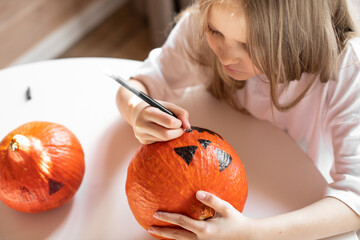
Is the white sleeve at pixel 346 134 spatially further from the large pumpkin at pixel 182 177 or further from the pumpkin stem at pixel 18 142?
the pumpkin stem at pixel 18 142

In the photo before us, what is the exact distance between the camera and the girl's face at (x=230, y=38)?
0.66 meters

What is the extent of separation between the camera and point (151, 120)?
0.69 m

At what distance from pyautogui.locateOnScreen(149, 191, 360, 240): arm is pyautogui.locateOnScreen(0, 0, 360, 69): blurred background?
123 cm

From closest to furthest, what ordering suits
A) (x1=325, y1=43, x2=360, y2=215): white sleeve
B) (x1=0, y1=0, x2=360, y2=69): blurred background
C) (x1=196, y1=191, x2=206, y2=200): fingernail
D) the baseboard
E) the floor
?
(x1=196, y1=191, x2=206, y2=200): fingernail, (x1=325, y1=43, x2=360, y2=215): white sleeve, (x1=0, y1=0, x2=360, y2=69): blurred background, the baseboard, the floor

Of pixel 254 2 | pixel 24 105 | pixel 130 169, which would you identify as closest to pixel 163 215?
pixel 130 169

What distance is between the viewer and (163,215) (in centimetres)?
59

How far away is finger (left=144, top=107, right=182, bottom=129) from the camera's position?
642mm

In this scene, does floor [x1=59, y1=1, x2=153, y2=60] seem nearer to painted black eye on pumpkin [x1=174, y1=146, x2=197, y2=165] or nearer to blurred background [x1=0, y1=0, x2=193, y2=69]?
blurred background [x1=0, y1=0, x2=193, y2=69]

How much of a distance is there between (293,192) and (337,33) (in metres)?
0.32

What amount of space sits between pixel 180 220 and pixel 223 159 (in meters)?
0.12

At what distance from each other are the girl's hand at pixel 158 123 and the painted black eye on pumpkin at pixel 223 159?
71 millimetres

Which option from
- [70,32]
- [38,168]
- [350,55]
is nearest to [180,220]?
[38,168]

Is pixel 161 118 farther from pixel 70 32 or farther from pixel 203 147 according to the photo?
pixel 70 32

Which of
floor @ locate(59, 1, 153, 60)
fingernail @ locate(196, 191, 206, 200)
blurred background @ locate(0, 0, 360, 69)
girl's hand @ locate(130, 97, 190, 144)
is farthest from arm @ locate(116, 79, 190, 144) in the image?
floor @ locate(59, 1, 153, 60)
